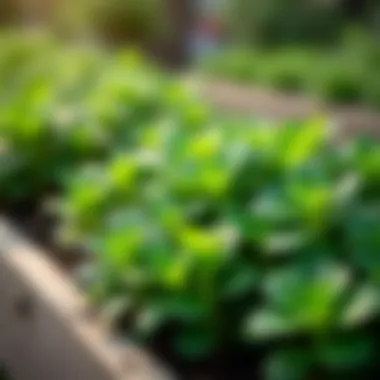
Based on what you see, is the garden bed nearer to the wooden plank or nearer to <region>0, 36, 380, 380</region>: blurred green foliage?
the wooden plank

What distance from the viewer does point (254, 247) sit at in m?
1.82

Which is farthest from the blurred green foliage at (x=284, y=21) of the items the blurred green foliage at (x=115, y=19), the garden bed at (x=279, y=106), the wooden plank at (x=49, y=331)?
the wooden plank at (x=49, y=331)

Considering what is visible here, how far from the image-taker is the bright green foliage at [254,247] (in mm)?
1582

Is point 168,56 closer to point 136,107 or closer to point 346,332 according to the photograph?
point 136,107

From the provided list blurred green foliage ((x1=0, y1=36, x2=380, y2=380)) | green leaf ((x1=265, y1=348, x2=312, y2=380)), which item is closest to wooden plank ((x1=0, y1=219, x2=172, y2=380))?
blurred green foliage ((x1=0, y1=36, x2=380, y2=380))

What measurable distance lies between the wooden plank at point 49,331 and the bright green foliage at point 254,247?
8 centimetres

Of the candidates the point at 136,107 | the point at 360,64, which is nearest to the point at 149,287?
the point at 136,107

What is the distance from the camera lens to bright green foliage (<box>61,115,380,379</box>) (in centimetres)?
158

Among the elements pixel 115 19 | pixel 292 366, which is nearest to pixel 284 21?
pixel 115 19

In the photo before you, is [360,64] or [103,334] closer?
[103,334]

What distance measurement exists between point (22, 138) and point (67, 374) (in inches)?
40.1

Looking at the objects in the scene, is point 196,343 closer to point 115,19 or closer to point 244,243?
point 244,243

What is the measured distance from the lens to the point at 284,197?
1830mm

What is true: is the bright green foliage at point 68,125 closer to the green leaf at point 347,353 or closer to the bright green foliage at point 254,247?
the bright green foliage at point 254,247
